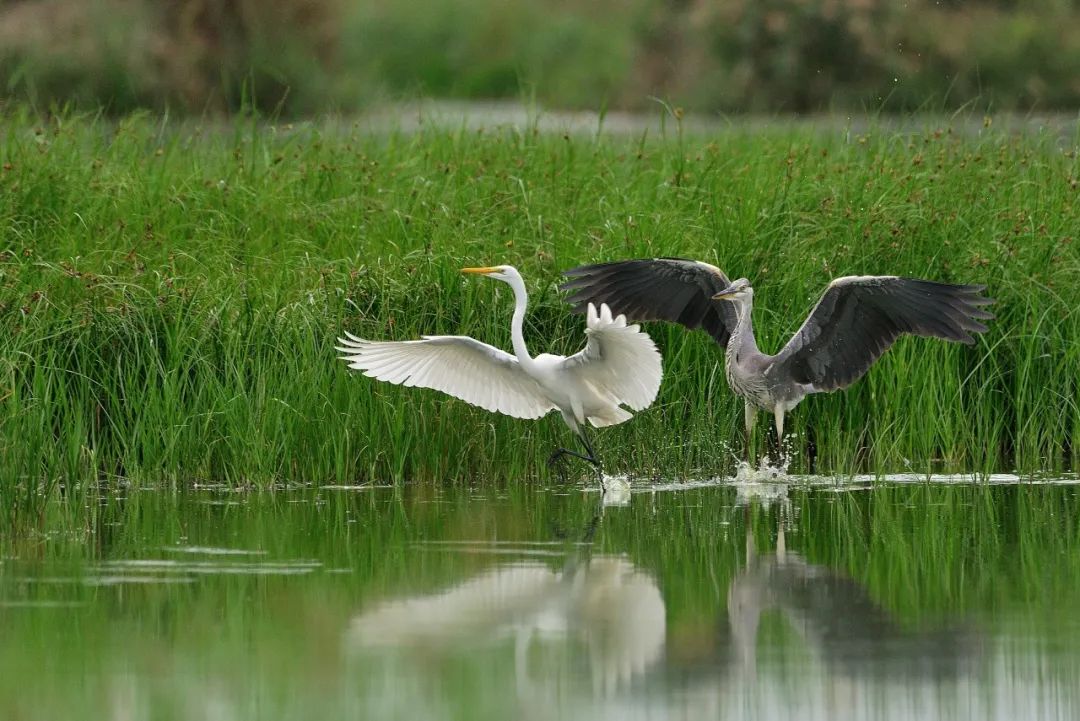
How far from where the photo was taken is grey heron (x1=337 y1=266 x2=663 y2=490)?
9031 mm

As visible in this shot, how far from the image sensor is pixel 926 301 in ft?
30.5

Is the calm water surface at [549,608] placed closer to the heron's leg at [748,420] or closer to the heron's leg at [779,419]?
the heron's leg at [779,419]

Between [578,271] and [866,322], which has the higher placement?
[578,271]

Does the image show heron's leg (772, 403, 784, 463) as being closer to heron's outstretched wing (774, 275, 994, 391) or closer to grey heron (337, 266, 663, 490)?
heron's outstretched wing (774, 275, 994, 391)

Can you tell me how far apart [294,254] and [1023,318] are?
4.16 metres

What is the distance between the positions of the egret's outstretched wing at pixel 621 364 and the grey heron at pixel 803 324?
620mm

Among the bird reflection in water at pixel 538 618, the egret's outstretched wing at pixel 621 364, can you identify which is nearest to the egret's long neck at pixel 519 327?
the egret's outstretched wing at pixel 621 364

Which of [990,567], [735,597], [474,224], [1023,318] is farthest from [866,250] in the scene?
[735,597]

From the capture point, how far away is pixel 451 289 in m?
10.3

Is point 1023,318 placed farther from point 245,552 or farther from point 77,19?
point 77,19

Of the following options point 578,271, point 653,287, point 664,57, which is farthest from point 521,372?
point 664,57

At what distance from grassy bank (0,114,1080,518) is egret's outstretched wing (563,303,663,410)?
2.34 ft

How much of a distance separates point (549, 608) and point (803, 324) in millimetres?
3796

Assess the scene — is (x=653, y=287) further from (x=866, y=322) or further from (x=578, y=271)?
(x=866, y=322)
